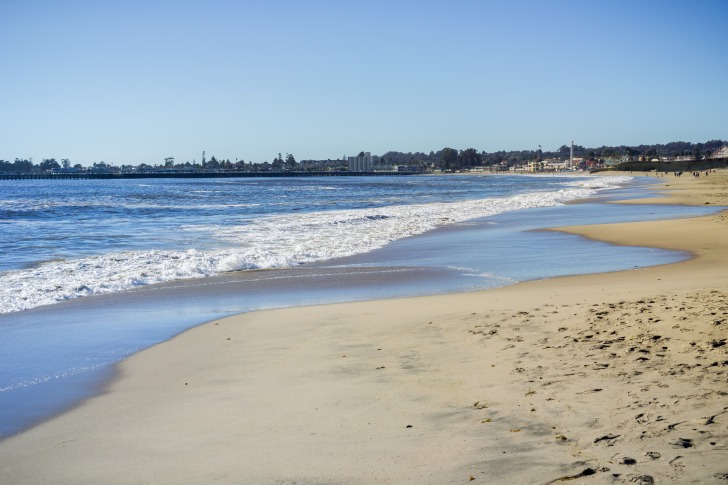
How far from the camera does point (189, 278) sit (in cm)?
1352

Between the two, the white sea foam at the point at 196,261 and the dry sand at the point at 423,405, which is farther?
the white sea foam at the point at 196,261

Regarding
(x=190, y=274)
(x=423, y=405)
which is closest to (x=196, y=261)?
(x=190, y=274)

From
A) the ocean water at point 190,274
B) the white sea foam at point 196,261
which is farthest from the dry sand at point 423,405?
the white sea foam at point 196,261

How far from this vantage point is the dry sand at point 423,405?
13.3 ft

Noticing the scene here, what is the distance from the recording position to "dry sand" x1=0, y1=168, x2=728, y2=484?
13.3 feet

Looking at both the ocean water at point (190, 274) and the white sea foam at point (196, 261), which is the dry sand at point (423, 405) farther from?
the white sea foam at point (196, 261)

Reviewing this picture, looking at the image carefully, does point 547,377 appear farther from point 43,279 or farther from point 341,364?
point 43,279

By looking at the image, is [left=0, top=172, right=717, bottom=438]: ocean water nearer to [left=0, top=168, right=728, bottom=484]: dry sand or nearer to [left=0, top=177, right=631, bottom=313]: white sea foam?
[left=0, top=177, right=631, bottom=313]: white sea foam

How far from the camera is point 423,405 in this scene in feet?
17.1

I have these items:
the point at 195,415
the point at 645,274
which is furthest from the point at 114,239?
the point at 195,415

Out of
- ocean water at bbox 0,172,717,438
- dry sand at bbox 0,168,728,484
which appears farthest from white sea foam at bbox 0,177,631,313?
dry sand at bbox 0,168,728,484

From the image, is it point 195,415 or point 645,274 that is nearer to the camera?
point 195,415

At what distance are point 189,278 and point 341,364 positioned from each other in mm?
7631

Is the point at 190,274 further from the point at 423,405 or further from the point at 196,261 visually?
the point at 423,405
